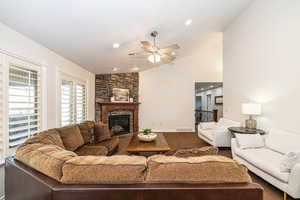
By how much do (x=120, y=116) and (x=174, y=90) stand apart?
2581mm

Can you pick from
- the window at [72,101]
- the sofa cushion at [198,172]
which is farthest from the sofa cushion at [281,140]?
the window at [72,101]

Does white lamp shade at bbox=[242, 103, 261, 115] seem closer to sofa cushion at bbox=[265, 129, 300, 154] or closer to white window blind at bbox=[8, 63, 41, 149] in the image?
sofa cushion at bbox=[265, 129, 300, 154]

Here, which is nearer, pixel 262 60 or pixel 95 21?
pixel 95 21

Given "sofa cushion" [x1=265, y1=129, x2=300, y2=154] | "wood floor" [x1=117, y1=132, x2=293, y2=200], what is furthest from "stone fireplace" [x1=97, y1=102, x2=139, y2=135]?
"sofa cushion" [x1=265, y1=129, x2=300, y2=154]

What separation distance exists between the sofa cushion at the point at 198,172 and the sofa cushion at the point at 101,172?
0.10m

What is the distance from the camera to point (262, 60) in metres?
3.70

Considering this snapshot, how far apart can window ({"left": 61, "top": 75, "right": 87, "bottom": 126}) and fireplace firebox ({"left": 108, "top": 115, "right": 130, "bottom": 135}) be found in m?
1.24

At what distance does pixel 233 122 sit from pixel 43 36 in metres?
5.03

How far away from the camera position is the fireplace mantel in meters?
→ 6.04

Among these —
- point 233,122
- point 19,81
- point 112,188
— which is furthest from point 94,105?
point 112,188

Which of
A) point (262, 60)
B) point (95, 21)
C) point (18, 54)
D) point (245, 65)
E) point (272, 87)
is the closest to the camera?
point (18, 54)

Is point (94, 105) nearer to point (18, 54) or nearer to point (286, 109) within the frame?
point (18, 54)

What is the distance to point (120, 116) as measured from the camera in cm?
648

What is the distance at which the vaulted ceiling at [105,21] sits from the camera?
2.05 meters
